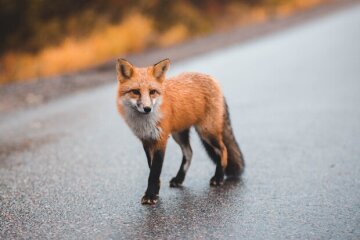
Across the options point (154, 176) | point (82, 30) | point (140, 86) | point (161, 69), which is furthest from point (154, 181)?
point (82, 30)

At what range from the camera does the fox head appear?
4957mm

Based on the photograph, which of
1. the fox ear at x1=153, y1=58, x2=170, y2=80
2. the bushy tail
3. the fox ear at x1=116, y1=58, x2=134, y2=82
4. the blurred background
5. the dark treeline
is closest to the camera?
the fox ear at x1=116, y1=58, x2=134, y2=82

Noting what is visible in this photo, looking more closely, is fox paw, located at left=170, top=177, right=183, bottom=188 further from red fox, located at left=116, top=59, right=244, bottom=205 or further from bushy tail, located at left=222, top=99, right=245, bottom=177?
bushy tail, located at left=222, top=99, right=245, bottom=177

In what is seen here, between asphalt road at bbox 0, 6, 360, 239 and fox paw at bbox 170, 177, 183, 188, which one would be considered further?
fox paw at bbox 170, 177, 183, 188

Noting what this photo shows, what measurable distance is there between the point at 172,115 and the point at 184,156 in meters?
0.68

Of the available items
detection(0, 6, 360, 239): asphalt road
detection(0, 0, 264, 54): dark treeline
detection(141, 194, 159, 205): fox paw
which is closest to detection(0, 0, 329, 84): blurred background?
detection(0, 0, 264, 54): dark treeline

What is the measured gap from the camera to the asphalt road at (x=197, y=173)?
4500 mm

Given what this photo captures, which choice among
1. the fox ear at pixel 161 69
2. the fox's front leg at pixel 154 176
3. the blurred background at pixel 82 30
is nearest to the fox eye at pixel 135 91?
the fox ear at pixel 161 69

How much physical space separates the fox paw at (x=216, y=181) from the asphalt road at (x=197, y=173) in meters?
0.07

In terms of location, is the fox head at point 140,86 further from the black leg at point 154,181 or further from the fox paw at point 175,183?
the fox paw at point 175,183

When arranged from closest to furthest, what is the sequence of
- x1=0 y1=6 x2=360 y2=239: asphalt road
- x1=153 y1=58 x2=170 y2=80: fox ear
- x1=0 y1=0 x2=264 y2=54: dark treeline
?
x1=0 y1=6 x2=360 y2=239: asphalt road, x1=153 y1=58 x2=170 y2=80: fox ear, x1=0 y1=0 x2=264 y2=54: dark treeline

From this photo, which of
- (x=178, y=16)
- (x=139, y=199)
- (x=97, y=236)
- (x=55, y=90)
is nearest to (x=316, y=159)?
(x=139, y=199)

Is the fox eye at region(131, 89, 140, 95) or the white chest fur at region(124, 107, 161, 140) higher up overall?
the fox eye at region(131, 89, 140, 95)

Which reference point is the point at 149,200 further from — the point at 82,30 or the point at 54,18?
the point at 54,18
